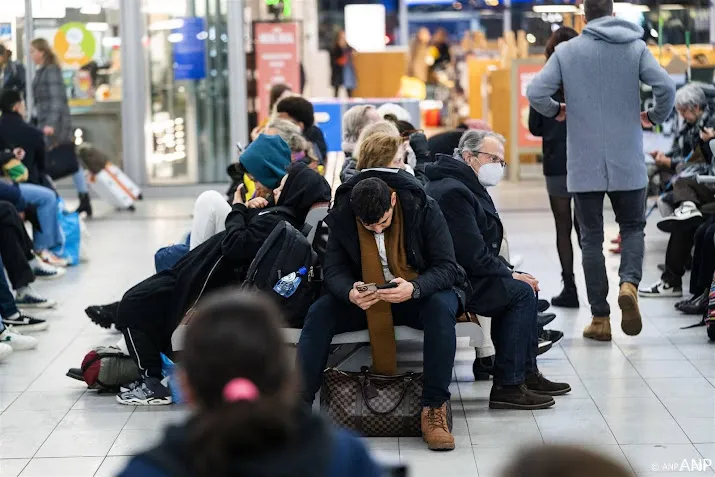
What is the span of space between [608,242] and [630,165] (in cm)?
377

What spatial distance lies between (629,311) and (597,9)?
154 cm

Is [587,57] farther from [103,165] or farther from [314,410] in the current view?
[103,165]

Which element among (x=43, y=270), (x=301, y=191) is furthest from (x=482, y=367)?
(x=43, y=270)

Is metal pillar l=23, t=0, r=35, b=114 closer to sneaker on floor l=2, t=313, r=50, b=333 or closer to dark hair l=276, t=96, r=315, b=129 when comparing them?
dark hair l=276, t=96, r=315, b=129

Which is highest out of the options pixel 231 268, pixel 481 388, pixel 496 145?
pixel 496 145

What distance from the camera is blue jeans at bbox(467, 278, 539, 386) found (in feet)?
17.1

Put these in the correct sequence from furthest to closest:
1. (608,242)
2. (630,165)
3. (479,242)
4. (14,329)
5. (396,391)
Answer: (608,242), (14,329), (630,165), (479,242), (396,391)

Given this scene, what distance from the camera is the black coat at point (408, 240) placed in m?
4.89

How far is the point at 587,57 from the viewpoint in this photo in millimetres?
6418

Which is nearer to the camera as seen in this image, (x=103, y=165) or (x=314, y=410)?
(x=314, y=410)

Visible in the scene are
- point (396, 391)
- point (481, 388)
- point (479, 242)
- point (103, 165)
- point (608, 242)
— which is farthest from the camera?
point (103, 165)

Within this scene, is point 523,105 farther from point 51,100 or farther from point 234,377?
point 234,377

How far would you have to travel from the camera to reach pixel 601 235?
6.57 m

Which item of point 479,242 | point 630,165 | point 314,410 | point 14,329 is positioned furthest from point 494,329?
point 14,329
